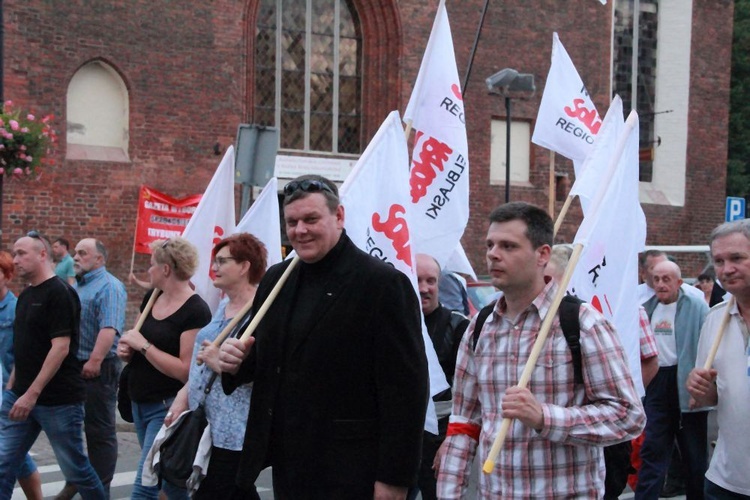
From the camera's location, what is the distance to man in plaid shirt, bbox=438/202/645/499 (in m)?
3.64

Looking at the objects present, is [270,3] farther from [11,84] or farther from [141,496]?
[141,496]

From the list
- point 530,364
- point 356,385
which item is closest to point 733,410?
point 530,364

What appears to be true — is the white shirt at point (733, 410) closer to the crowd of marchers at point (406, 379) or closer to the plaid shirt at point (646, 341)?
the crowd of marchers at point (406, 379)

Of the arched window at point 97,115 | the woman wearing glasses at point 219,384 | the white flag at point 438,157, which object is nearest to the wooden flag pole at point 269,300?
the woman wearing glasses at point 219,384

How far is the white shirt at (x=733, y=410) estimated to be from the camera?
4477mm

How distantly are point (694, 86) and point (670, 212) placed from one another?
10.2 feet

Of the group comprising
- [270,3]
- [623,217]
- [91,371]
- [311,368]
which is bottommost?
[91,371]

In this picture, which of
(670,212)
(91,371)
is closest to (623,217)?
(91,371)

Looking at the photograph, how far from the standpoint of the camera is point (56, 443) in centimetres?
706

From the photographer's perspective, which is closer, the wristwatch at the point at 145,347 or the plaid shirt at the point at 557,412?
the plaid shirt at the point at 557,412

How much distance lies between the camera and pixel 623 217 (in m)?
5.21

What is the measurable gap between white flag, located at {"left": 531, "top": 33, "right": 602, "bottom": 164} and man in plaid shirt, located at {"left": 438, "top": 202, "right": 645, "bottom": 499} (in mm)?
4706

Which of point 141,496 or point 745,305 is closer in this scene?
point 745,305

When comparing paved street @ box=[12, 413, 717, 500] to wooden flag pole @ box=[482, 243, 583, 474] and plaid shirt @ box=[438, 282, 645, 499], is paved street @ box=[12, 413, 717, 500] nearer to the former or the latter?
plaid shirt @ box=[438, 282, 645, 499]
